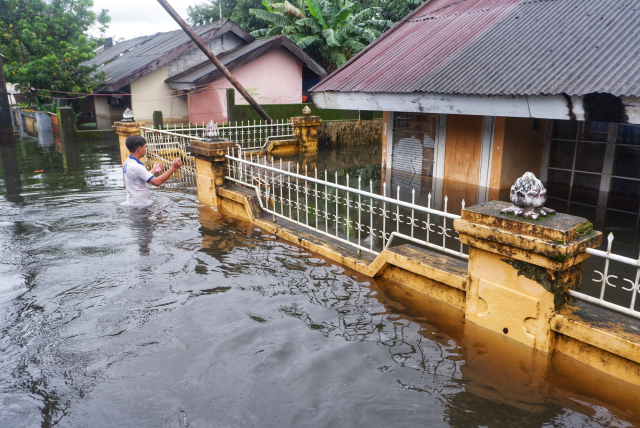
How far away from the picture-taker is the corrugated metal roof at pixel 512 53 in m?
7.38

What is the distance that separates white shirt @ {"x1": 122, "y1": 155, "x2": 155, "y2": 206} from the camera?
23.1 ft

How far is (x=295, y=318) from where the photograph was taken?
4438 mm

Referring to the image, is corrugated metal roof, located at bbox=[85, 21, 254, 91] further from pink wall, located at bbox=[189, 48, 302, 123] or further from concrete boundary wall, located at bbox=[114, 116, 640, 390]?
concrete boundary wall, located at bbox=[114, 116, 640, 390]

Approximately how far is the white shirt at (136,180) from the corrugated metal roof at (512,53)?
5.08m

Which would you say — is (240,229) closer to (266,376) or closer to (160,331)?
(160,331)

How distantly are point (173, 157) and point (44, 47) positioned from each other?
13323 mm

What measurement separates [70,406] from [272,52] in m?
21.1

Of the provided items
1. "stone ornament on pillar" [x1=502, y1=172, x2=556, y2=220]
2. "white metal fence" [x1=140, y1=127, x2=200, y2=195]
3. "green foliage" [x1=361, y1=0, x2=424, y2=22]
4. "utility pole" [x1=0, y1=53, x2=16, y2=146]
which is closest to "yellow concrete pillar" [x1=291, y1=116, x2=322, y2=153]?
"white metal fence" [x1=140, y1=127, x2=200, y2=195]

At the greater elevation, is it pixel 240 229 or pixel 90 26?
pixel 90 26

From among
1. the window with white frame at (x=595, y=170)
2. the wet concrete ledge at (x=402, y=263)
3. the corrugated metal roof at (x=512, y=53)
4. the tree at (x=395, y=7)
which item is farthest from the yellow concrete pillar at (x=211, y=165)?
the tree at (x=395, y=7)

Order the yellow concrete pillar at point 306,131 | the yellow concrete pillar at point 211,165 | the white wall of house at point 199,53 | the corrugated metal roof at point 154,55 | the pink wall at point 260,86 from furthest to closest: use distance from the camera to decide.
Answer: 1. the white wall of house at point 199,53
2. the pink wall at point 260,86
3. the corrugated metal roof at point 154,55
4. the yellow concrete pillar at point 306,131
5. the yellow concrete pillar at point 211,165

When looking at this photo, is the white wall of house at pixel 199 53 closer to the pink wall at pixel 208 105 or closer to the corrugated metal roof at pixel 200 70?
the corrugated metal roof at pixel 200 70

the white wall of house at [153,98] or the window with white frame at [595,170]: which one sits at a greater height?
the white wall of house at [153,98]

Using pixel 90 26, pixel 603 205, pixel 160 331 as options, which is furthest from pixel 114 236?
pixel 90 26
